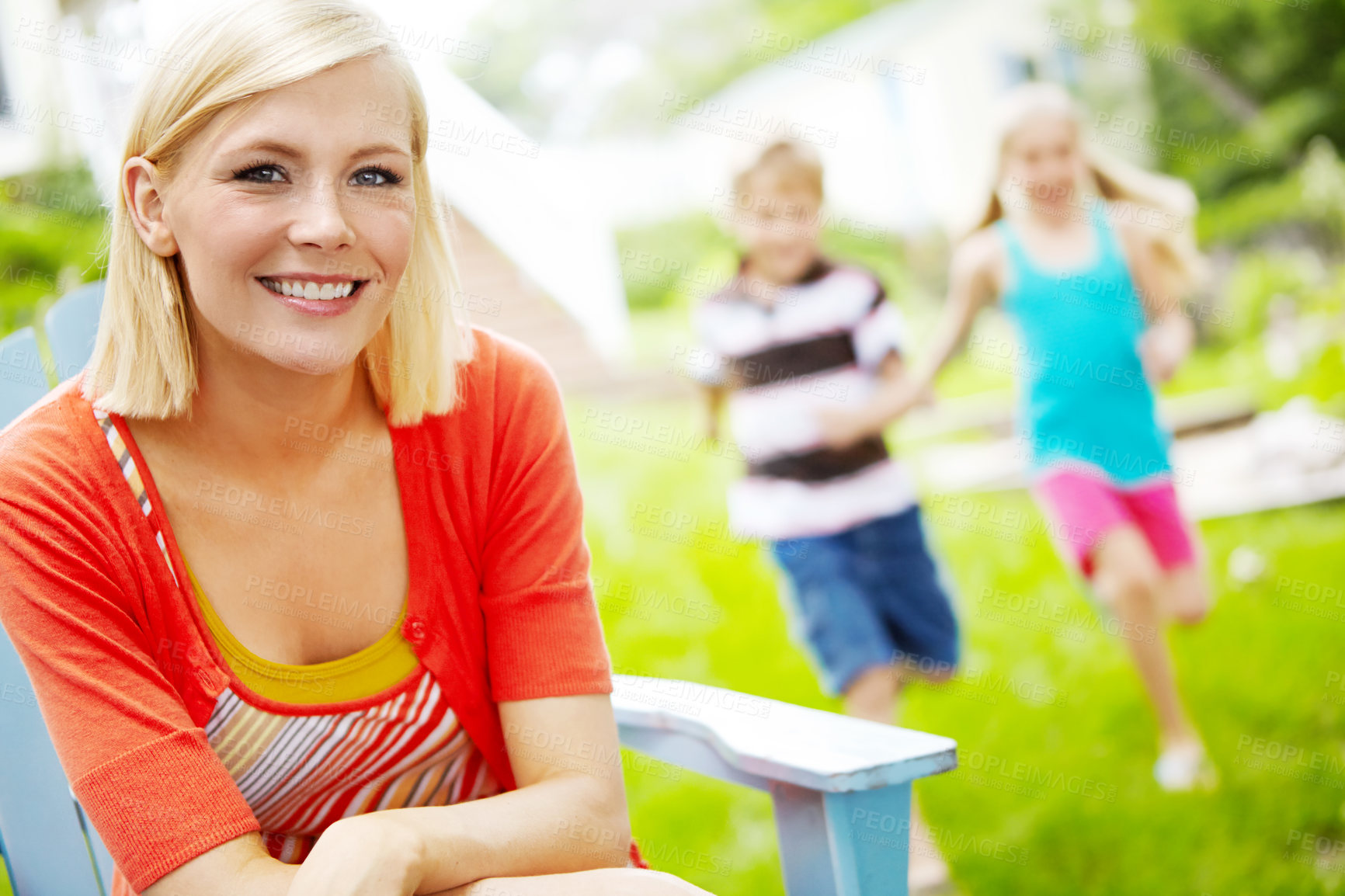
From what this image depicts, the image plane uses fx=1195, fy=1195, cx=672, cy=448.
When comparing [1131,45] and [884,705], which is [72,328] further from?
[1131,45]

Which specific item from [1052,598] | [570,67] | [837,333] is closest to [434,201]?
[837,333]

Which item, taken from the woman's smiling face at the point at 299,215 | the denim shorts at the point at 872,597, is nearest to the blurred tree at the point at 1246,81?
the denim shorts at the point at 872,597

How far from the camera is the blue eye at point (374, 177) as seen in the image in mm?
1039

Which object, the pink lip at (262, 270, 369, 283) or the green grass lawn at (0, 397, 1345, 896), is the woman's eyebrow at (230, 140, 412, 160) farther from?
the green grass lawn at (0, 397, 1345, 896)

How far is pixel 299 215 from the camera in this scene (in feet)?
3.27

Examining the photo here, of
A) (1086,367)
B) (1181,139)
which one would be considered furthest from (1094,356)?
(1181,139)

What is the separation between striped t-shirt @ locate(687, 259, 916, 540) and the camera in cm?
246

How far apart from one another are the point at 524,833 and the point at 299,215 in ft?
1.82

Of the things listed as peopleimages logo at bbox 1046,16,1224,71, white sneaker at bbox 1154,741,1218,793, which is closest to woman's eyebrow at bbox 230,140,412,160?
white sneaker at bbox 1154,741,1218,793

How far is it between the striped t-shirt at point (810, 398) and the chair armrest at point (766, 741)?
3.64 ft

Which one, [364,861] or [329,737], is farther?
[329,737]

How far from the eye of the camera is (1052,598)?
4.01 m

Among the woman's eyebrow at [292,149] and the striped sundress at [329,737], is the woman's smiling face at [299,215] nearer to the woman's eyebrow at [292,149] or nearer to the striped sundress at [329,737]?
the woman's eyebrow at [292,149]

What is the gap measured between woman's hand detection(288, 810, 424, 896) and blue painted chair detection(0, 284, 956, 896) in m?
0.35
